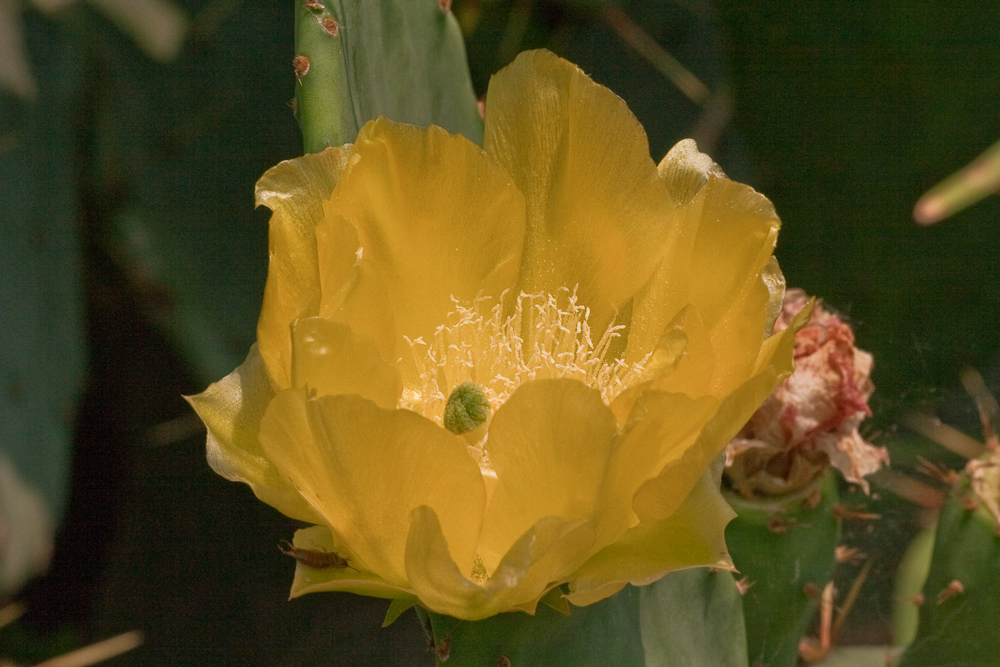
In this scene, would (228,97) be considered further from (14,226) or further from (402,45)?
(402,45)

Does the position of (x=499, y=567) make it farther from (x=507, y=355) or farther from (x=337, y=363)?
(x=507, y=355)

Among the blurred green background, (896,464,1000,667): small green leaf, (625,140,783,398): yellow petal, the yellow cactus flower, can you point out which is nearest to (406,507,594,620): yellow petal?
the yellow cactus flower

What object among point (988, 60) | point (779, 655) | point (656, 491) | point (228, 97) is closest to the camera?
point (656, 491)

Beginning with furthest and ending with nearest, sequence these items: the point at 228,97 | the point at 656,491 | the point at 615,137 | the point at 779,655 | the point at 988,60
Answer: the point at 228,97 → the point at 988,60 → the point at 779,655 → the point at 615,137 → the point at 656,491

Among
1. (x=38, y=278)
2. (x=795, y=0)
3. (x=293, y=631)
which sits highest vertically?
(x=795, y=0)

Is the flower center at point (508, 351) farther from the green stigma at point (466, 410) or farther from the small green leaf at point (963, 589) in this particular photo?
the small green leaf at point (963, 589)

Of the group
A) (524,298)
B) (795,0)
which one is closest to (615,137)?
(524,298)
